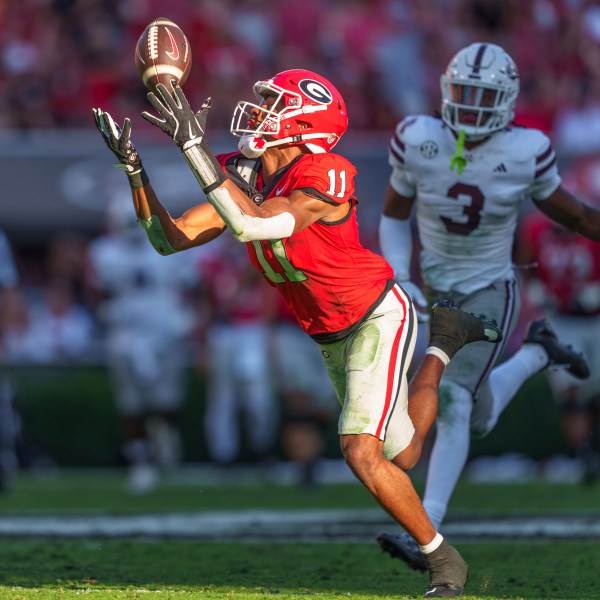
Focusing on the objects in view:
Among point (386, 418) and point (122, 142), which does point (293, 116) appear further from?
point (386, 418)

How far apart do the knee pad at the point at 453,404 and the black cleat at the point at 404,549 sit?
0.70 m

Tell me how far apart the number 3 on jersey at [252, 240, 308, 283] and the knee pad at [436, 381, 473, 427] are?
1.17m

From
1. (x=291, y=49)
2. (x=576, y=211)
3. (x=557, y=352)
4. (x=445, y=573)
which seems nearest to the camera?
(x=445, y=573)

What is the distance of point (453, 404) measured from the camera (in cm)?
523

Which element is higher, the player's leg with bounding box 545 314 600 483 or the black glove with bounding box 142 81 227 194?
the black glove with bounding box 142 81 227 194

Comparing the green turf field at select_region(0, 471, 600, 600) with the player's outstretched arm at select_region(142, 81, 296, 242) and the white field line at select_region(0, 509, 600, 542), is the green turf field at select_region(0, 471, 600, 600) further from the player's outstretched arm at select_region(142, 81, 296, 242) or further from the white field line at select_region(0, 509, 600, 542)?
the player's outstretched arm at select_region(142, 81, 296, 242)

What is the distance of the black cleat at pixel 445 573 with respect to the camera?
409cm

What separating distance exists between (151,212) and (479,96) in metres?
1.60

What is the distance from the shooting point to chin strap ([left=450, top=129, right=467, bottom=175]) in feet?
17.6

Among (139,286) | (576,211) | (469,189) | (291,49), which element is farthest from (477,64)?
(291,49)

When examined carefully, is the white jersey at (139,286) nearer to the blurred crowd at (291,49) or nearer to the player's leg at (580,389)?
the blurred crowd at (291,49)

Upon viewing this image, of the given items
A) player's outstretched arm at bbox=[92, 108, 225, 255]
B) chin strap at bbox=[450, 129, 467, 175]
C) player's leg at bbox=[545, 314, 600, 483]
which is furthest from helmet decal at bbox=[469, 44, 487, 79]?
player's leg at bbox=[545, 314, 600, 483]

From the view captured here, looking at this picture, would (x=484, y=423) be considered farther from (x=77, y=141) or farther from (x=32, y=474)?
(x=77, y=141)

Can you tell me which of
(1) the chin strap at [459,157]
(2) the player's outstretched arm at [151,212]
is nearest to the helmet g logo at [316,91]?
(2) the player's outstretched arm at [151,212]
